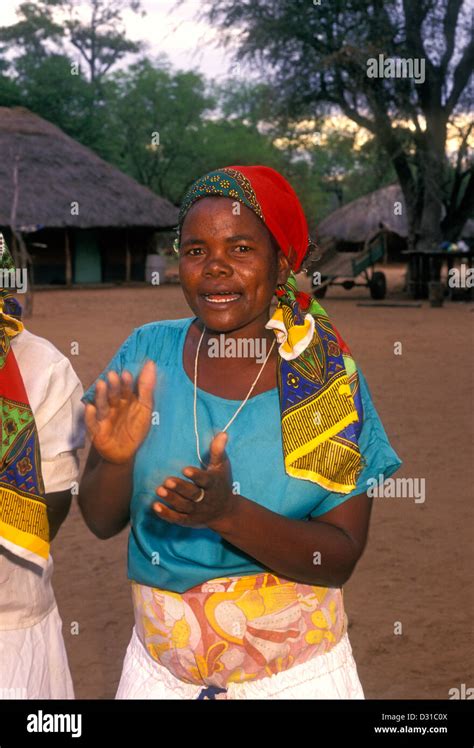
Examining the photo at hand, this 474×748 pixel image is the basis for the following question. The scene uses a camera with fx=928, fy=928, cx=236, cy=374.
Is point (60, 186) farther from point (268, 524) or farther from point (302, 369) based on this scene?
point (268, 524)

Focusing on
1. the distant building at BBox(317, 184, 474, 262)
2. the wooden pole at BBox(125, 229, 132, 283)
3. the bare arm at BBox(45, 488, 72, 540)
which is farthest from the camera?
the distant building at BBox(317, 184, 474, 262)

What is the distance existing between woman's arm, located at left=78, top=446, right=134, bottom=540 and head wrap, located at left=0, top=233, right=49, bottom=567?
0.19 meters

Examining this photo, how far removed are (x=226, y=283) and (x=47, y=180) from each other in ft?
83.5

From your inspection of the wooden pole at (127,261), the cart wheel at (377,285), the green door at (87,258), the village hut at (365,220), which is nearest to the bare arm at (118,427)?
the cart wheel at (377,285)

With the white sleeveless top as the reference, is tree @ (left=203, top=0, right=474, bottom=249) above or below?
above

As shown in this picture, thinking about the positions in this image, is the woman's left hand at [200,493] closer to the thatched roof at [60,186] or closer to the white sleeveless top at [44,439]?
the white sleeveless top at [44,439]

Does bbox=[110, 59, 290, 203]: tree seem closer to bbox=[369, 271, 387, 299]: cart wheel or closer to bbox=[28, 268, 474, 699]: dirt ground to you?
bbox=[369, 271, 387, 299]: cart wheel

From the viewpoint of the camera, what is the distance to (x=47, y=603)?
2074 mm

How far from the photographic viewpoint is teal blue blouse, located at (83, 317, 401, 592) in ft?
5.69

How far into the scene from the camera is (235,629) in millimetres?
1752

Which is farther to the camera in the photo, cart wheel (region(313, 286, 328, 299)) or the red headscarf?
cart wheel (region(313, 286, 328, 299))

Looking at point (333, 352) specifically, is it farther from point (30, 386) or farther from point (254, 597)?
point (30, 386)

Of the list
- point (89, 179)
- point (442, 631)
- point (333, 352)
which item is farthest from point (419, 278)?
point (333, 352)

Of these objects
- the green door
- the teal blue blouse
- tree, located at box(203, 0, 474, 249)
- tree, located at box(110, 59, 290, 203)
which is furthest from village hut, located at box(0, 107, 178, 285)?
the teal blue blouse
